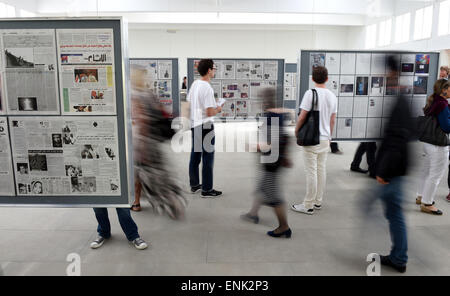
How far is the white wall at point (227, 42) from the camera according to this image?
1805 cm

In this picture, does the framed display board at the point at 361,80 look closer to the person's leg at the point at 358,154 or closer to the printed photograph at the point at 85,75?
the person's leg at the point at 358,154

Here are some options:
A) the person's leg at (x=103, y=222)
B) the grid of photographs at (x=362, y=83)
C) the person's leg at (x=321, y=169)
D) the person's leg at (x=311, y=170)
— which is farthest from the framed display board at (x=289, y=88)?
the person's leg at (x=103, y=222)

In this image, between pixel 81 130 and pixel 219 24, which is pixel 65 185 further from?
pixel 219 24

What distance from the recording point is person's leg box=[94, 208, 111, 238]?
125 inches

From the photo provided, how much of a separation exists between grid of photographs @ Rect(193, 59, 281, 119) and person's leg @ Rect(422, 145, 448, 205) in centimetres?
548

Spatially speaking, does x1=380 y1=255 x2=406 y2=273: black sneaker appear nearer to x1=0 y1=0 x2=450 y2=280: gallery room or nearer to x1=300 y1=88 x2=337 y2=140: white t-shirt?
x1=0 y1=0 x2=450 y2=280: gallery room

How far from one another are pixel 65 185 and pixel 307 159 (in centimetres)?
252

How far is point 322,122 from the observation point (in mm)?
3764

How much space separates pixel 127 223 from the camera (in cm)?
314

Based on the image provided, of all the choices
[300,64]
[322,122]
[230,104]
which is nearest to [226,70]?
[230,104]

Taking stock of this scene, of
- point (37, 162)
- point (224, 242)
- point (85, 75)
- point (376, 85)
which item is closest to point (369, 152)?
point (376, 85)

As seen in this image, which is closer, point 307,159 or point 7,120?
point 7,120

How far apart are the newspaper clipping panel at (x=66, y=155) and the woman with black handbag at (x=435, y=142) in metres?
3.29

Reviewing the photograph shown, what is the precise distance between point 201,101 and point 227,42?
14.8 metres
